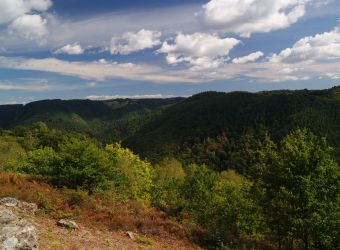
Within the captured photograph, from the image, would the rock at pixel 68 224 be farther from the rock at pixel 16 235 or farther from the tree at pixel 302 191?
the tree at pixel 302 191

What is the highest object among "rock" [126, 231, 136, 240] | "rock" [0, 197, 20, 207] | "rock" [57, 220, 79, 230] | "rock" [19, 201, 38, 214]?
"rock" [0, 197, 20, 207]

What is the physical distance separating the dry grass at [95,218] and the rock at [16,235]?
3327 millimetres

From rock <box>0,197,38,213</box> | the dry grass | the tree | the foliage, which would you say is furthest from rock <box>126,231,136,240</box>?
the tree

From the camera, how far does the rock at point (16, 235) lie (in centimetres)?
1488

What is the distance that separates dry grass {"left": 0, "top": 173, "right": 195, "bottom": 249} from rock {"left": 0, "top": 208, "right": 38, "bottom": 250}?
333 centimetres

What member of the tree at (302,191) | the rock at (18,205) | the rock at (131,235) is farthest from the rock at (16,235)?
the tree at (302,191)

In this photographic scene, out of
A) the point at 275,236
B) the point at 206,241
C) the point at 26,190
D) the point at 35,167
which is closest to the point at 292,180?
the point at 275,236

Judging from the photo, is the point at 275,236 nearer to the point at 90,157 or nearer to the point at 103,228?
the point at 103,228

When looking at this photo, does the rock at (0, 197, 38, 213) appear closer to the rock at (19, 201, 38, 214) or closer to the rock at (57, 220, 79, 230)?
the rock at (19, 201, 38, 214)

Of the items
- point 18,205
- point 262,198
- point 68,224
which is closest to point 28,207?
point 18,205

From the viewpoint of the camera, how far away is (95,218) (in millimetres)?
25234

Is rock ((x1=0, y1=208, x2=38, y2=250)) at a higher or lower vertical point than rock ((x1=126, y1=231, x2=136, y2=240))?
higher

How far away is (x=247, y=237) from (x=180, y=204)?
7.17 meters

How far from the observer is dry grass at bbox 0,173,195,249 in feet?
70.2
